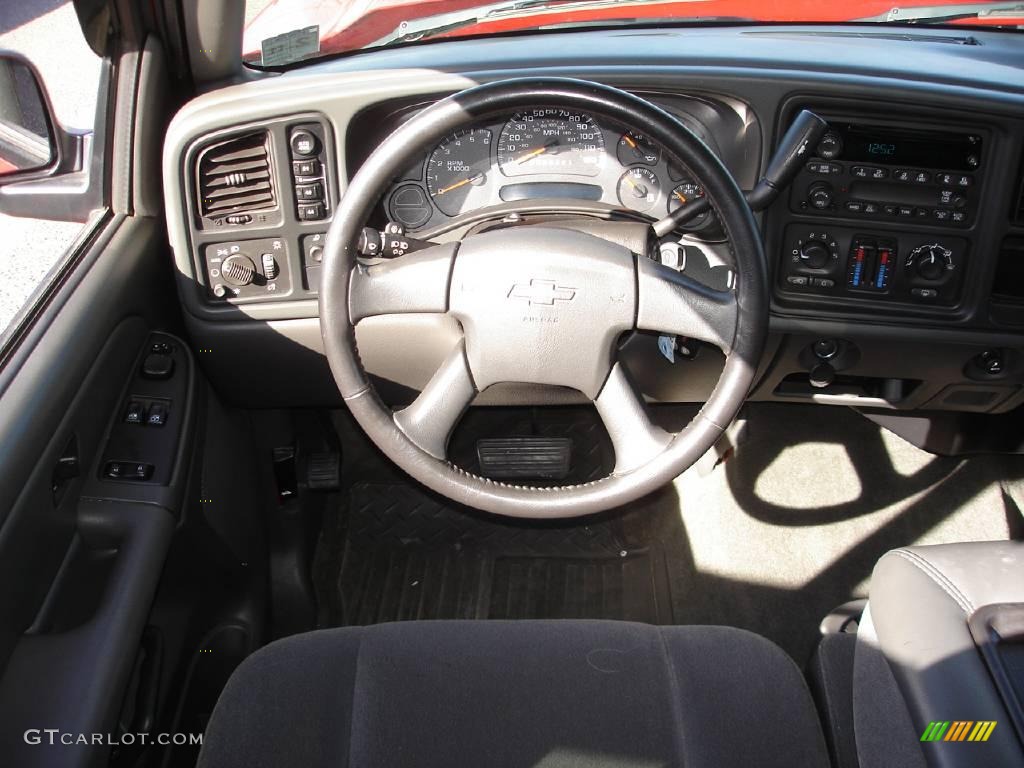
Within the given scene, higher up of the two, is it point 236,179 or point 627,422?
point 236,179

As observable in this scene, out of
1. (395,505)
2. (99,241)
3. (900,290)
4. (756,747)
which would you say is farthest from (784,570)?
(99,241)

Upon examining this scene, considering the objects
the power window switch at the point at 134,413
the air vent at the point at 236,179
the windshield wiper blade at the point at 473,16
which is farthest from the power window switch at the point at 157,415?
the windshield wiper blade at the point at 473,16

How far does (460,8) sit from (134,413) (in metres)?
1.14

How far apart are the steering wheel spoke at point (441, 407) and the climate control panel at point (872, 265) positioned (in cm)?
73

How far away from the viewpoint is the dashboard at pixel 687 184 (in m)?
1.66

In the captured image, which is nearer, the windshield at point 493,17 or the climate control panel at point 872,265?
the climate control panel at point 872,265

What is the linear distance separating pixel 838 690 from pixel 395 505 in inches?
58.3

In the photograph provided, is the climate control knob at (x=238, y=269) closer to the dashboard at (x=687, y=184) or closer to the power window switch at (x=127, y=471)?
the dashboard at (x=687, y=184)

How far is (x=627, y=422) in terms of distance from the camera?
1.53 meters

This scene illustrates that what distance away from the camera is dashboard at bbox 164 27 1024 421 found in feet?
5.46

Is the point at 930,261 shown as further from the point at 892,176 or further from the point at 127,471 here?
the point at 127,471

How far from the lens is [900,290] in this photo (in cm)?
181

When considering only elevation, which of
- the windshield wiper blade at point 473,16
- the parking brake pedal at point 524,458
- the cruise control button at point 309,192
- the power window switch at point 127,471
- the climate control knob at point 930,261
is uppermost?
the windshield wiper blade at point 473,16

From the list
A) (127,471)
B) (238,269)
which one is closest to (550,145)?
(238,269)
